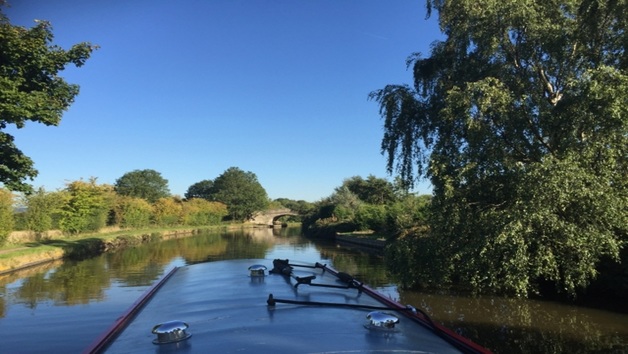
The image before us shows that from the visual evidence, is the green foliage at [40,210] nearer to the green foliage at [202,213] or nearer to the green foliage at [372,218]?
the green foliage at [372,218]

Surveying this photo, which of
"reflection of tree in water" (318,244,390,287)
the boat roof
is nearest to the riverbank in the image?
"reflection of tree in water" (318,244,390,287)

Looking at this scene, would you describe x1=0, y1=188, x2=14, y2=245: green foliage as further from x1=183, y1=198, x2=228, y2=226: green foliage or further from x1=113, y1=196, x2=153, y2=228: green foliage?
x1=183, y1=198, x2=228, y2=226: green foliage

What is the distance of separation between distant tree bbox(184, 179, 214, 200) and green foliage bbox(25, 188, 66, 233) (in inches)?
3182

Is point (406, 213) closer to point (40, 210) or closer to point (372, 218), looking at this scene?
point (372, 218)

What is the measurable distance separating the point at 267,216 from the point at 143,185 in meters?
28.0

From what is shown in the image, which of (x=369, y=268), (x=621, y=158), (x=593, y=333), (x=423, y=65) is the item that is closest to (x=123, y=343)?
(x=593, y=333)

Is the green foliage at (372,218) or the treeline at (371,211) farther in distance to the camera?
the green foliage at (372,218)

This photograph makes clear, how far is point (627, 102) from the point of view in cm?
852

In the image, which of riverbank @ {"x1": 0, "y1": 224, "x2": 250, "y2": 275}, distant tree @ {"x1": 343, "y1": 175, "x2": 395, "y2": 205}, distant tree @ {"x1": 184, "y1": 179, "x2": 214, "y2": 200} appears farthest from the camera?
distant tree @ {"x1": 184, "y1": 179, "x2": 214, "y2": 200}

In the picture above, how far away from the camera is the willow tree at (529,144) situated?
8.84 m

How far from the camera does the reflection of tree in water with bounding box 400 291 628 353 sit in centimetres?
790

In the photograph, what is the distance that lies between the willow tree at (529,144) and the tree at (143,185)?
281 feet

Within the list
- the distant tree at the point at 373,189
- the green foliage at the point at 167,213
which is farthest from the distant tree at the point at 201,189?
the distant tree at the point at 373,189

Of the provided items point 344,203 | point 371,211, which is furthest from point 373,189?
point 371,211
